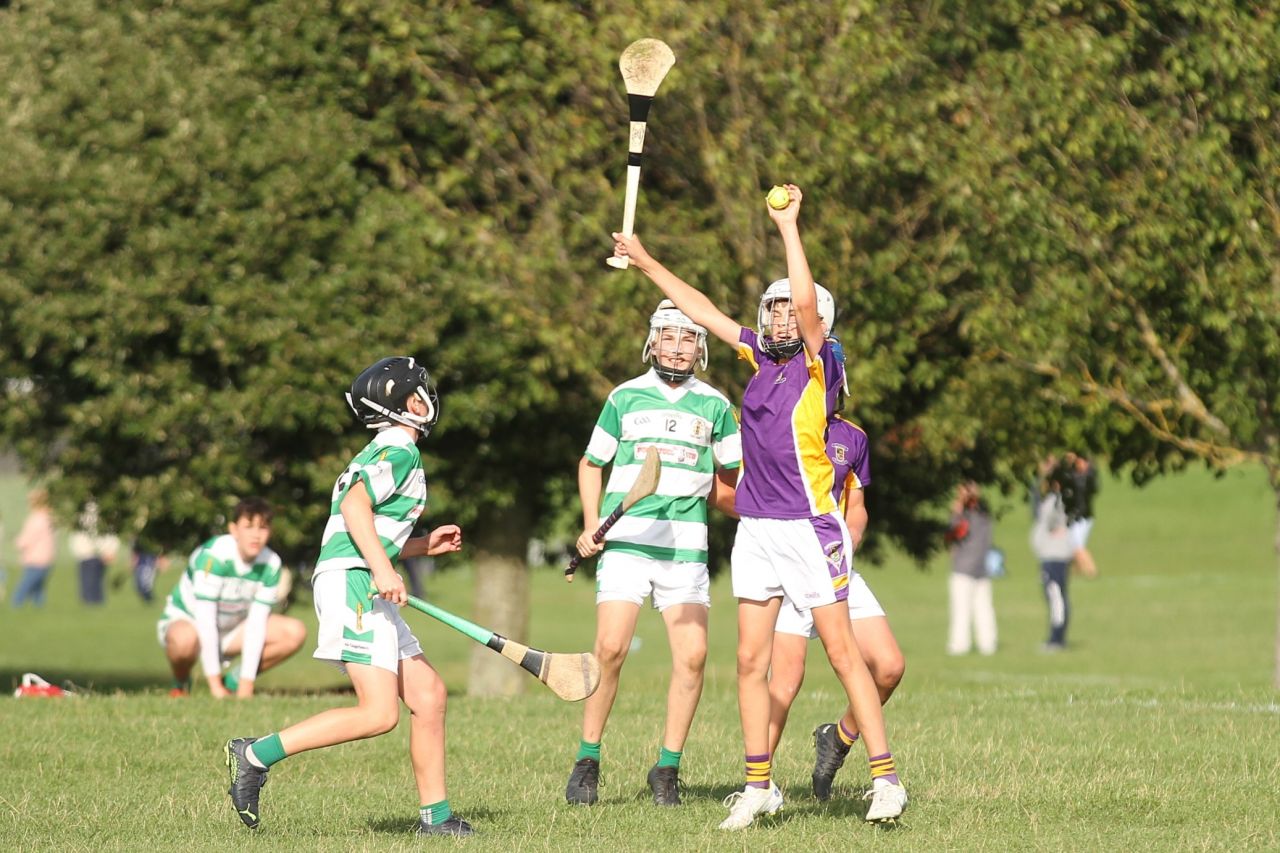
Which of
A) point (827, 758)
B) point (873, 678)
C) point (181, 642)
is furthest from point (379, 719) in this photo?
point (181, 642)

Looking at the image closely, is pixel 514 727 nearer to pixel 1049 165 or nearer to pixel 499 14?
pixel 1049 165

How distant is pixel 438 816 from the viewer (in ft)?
23.5

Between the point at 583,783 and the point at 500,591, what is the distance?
852 cm

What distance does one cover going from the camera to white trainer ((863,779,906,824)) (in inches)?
273

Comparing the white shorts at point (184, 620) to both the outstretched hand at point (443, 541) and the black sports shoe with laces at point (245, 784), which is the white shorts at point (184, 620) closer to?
the black sports shoe with laces at point (245, 784)

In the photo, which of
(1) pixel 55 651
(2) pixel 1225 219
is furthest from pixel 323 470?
(1) pixel 55 651

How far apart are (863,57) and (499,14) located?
9.68ft

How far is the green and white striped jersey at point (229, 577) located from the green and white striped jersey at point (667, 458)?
15.6 feet

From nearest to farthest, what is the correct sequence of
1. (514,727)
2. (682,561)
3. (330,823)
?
(330,823)
(682,561)
(514,727)

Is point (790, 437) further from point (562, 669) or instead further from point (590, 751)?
point (590, 751)

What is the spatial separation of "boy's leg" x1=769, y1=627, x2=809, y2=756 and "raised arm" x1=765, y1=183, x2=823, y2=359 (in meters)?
1.30

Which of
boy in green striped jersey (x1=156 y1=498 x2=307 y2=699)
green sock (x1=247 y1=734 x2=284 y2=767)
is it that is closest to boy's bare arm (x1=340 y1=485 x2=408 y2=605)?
green sock (x1=247 y1=734 x2=284 y2=767)

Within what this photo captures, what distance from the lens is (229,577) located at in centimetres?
1245

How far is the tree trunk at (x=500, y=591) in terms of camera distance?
53.5ft
